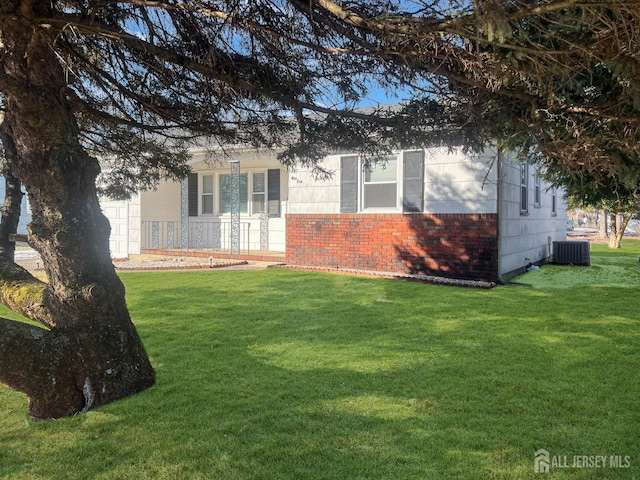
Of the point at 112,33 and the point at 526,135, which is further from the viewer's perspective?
the point at 526,135

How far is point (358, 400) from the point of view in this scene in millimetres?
3848

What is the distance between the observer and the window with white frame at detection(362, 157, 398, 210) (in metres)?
11.0

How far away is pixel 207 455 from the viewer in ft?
9.78

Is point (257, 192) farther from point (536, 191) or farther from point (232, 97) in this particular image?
point (232, 97)

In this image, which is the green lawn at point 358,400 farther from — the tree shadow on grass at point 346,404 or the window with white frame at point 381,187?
the window with white frame at point 381,187

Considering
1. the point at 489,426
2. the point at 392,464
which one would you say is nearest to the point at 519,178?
the point at 489,426

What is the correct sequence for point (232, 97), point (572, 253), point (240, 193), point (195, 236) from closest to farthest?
point (232, 97) → point (572, 253) → point (240, 193) → point (195, 236)

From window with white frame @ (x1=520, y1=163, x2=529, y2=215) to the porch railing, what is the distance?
325 inches

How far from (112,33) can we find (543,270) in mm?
12479

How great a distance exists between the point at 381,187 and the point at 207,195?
24.5 ft

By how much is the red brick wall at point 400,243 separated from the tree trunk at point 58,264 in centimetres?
770

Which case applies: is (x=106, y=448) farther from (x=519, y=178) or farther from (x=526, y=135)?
(x=519, y=178)

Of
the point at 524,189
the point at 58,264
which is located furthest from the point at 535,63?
the point at 524,189

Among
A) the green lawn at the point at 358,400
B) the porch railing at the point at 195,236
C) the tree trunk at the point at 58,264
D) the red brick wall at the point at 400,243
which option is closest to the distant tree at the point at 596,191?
the green lawn at the point at 358,400
